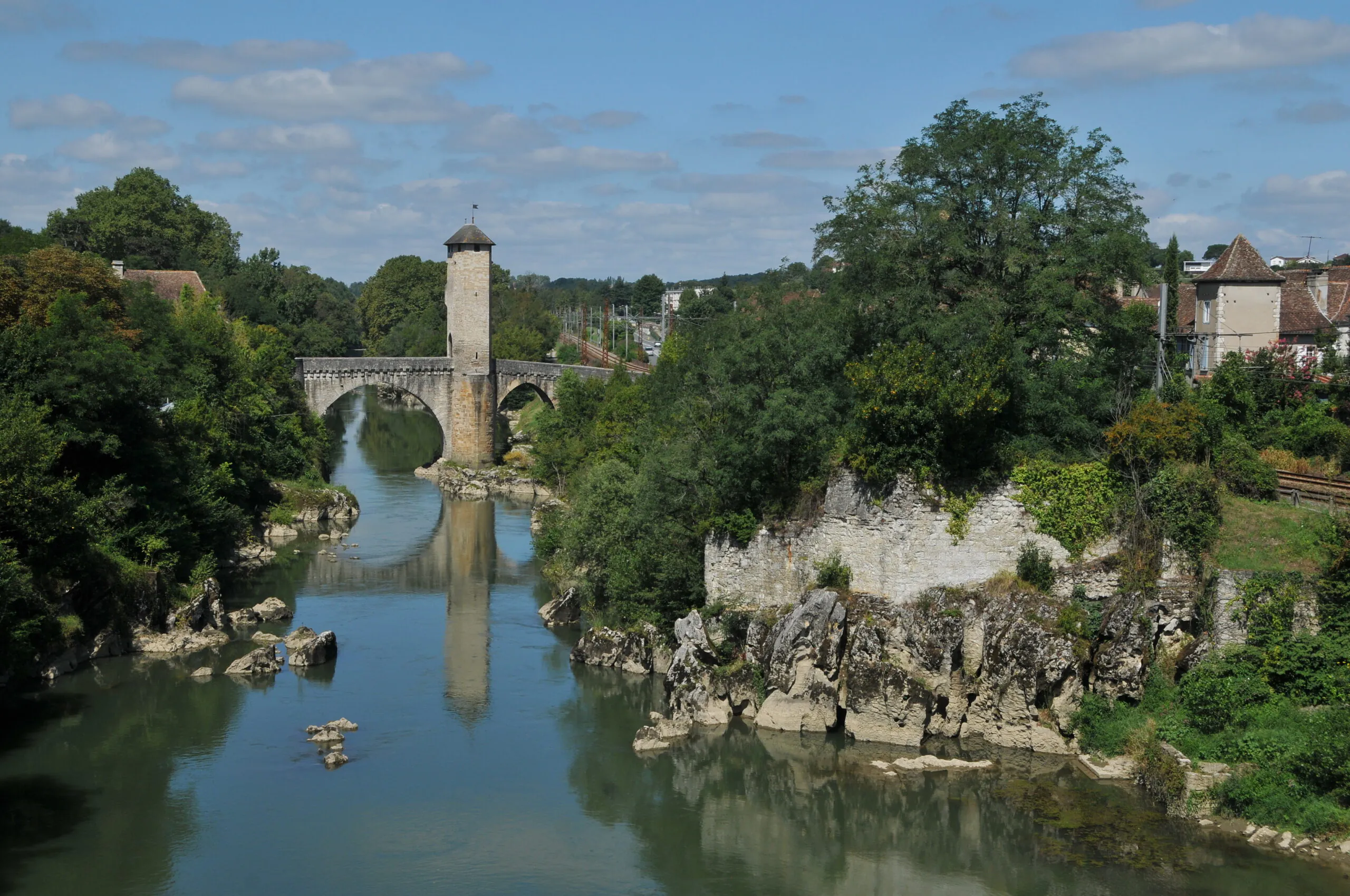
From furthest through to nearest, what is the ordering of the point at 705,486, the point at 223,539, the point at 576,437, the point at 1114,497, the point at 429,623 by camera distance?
the point at 576,437 → the point at 223,539 → the point at 429,623 → the point at 705,486 → the point at 1114,497

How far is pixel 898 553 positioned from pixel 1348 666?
715 cm

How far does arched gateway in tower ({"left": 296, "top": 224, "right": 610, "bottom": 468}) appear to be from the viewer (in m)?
57.0

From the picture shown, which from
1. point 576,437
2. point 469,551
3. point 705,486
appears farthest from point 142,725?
point 576,437

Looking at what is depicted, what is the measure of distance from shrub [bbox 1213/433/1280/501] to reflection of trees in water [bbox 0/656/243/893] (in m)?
17.5

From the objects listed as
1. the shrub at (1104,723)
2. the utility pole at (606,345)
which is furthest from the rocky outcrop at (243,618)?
the utility pole at (606,345)

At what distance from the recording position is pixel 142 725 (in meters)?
24.1

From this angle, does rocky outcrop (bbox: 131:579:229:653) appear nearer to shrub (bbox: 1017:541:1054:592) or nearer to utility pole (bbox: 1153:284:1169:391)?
shrub (bbox: 1017:541:1054:592)

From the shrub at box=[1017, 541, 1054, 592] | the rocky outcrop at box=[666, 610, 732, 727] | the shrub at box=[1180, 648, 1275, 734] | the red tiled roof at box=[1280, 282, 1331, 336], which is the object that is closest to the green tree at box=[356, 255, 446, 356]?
the red tiled roof at box=[1280, 282, 1331, 336]

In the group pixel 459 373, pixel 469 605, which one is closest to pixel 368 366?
pixel 459 373

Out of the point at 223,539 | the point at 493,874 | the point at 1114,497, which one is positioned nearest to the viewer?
the point at 493,874

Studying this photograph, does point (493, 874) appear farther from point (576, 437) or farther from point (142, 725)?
point (576, 437)

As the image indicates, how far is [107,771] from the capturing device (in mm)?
21891

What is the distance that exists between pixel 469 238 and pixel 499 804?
1569 inches

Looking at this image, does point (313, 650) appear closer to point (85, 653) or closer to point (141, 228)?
point (85, 653)
